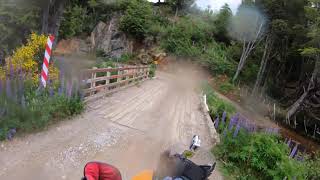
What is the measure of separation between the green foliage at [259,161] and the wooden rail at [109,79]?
15.1ft

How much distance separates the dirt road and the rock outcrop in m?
26.5

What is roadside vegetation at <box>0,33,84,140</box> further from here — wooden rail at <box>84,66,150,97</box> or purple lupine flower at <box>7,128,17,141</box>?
wooden rail at <box>84,66,150,97</box>

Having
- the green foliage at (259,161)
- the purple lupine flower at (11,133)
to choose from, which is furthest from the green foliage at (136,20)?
the purple lupine flower at (11,133)

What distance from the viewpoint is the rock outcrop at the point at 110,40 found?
121 feet

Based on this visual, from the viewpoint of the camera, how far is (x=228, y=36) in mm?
36750

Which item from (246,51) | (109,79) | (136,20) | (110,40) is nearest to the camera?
(109,79)

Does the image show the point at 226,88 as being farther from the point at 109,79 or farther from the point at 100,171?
the point at 100,171

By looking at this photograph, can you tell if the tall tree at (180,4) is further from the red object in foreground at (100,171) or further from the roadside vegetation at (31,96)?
the red object in foreground at (100,171)

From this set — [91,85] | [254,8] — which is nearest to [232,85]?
[254,8]

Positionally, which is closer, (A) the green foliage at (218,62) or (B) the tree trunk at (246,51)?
(B) the tree trunk at (246,51)

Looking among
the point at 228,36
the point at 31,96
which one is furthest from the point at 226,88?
the point at 31,96

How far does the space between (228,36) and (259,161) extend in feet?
103

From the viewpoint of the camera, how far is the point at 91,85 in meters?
9.95

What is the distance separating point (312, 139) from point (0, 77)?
19.2m
